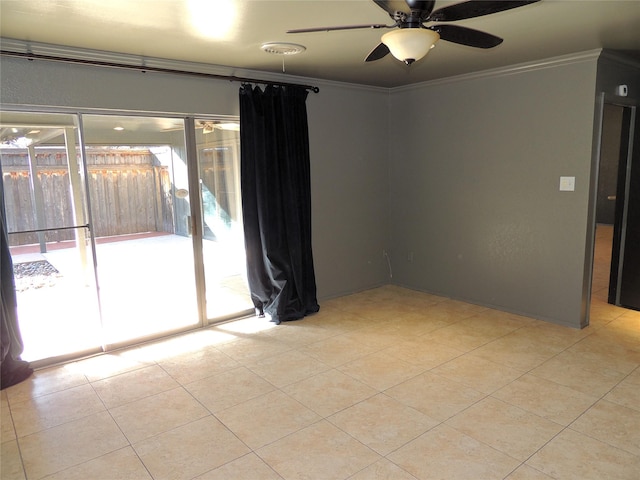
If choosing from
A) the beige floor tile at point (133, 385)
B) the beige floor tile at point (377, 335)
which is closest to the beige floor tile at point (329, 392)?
the beige floor tile at point (377, 335)

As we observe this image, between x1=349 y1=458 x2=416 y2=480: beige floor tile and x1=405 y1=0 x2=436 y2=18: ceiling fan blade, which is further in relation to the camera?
x1=349 y1=458 x2=416 y2=480: beige floor tile

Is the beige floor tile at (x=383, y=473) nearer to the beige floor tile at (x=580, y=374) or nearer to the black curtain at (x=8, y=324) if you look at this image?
the beige floor tile at (x=580, y=374)

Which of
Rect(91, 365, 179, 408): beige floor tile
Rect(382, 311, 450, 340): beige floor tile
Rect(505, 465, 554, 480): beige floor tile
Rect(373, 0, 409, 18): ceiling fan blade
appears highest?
Rect(373, 0, 409, 18): ceiling fan blade

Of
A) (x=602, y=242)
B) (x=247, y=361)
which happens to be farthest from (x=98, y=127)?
(x=602, y=242)

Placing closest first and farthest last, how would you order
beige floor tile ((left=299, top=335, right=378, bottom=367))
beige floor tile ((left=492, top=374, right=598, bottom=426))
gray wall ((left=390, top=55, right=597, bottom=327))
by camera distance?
beige floor tile ((left=492, top=374, right=598, bottom=426)), beige floor tile ((left=299, top=335, right=378, bottom=367)), gray wall ((left=390, top=55, right=597, bottom=327))

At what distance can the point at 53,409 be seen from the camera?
9.39 feet

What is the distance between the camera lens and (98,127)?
3.62 metres

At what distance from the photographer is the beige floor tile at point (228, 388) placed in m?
2.92

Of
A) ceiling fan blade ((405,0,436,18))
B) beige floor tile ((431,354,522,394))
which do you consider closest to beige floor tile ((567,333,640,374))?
beige floor tile ((431,354,522,394))

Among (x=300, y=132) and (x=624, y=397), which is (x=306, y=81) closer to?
(x=300, y=132)

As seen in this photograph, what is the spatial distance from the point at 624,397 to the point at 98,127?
425 centimetres

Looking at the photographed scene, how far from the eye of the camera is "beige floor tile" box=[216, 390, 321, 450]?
255 centimetres

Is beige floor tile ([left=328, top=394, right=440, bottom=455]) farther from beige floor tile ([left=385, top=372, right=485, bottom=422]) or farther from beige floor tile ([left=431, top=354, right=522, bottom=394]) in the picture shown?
beige floor tile ([left=431, top=354, right=522, bottom=394])

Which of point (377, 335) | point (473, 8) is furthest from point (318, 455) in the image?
point (473, 8)
